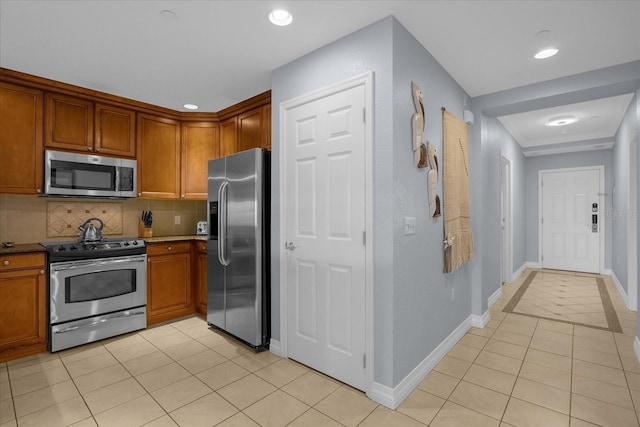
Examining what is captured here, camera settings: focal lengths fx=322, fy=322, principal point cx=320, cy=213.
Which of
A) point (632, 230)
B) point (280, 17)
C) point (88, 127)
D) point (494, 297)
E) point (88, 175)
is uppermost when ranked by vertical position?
point (280, 17)

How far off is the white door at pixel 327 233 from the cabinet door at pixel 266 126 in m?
0.66

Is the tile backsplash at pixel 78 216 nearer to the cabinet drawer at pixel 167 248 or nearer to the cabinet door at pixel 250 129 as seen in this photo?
the cabinet drawer at pixel 167 248

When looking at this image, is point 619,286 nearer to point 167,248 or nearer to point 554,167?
point 554,167

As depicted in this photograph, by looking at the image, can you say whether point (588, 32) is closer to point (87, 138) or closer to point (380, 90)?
point (380, 90)

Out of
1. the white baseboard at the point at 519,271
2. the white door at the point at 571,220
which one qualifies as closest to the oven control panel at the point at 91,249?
the white baseboard at the point at 519,271

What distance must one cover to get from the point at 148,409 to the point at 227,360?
0.75m

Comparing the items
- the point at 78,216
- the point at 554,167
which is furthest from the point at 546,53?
the point at 554,167

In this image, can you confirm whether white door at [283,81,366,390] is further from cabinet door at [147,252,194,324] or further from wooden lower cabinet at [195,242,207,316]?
cabinet door at [147,252,194,324]

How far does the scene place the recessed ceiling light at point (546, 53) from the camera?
252cm

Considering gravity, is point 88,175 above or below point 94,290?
above

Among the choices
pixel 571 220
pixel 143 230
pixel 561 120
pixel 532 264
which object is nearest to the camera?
pixel 143 230

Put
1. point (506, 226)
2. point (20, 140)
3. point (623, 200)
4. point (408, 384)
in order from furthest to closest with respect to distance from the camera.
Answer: point (506, 226) < point (623, 200) < point (20, 140) < point (408, 384)

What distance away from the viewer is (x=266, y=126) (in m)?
3.40

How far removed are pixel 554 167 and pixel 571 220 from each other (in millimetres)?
1108
